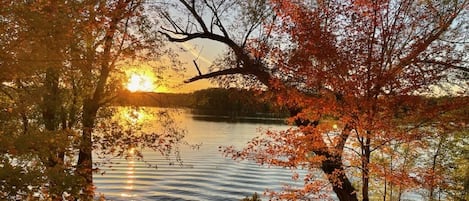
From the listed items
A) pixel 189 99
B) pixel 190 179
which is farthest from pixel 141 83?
pixel 190 179

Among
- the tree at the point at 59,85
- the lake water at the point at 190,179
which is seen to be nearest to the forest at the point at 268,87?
the tree at the point at 59,85

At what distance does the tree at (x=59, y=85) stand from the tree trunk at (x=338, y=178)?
20.2 feet

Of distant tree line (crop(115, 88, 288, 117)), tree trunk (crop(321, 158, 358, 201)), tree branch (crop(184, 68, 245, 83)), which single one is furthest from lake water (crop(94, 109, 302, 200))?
tree trunk (crop(321, 158, 358, 201))

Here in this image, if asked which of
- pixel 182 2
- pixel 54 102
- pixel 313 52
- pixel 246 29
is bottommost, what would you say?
pixel 54 102

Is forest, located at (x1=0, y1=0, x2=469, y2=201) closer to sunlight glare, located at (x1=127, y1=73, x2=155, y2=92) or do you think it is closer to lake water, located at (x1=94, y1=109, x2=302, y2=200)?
sunlight glare, located at (x1=127, y1=73, x2=155, y2=92)

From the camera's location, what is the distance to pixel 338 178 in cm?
1195

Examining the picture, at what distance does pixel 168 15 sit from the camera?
14609mm

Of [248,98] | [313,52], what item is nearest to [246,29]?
[248,98]

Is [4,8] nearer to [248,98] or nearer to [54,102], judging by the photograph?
[54,102]

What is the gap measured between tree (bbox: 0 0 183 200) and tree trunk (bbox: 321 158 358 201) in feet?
20.2

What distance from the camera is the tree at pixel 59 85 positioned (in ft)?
23.0

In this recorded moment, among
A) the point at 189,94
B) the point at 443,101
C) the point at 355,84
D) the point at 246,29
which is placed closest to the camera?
the point at 355,84

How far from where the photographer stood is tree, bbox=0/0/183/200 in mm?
7016

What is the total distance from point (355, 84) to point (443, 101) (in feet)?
8.72
